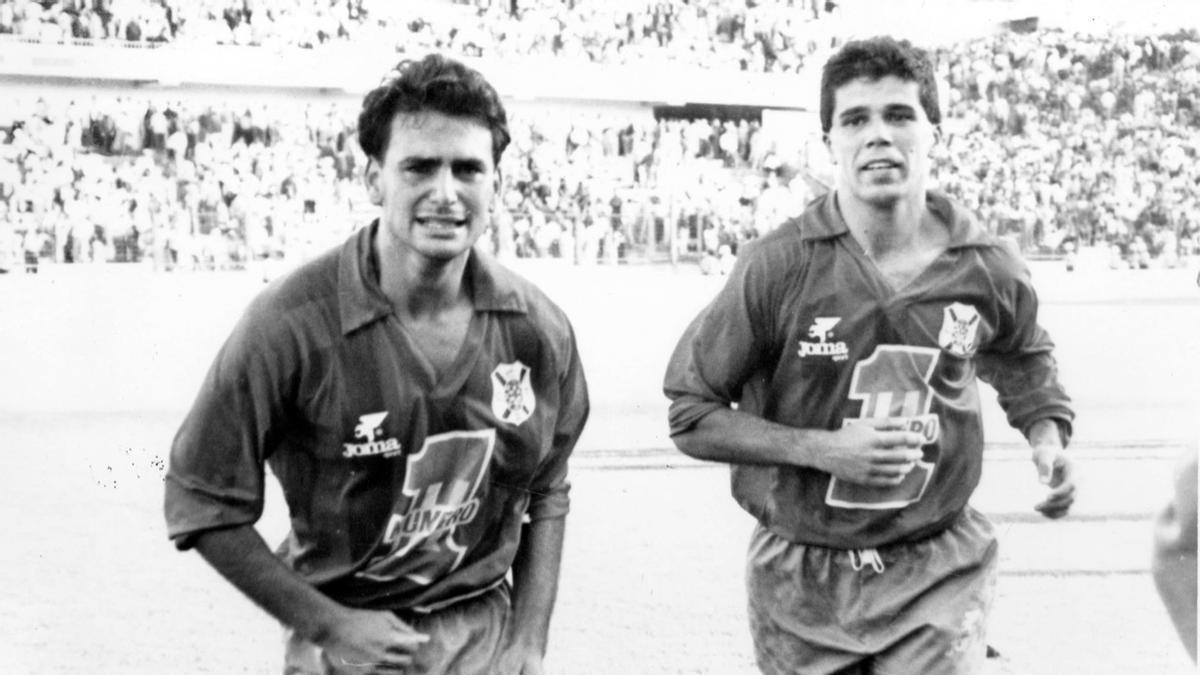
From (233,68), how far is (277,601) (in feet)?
6.43

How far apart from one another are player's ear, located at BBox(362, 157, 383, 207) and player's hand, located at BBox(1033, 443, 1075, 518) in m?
1.32

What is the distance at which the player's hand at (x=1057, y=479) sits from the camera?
251 centimetres

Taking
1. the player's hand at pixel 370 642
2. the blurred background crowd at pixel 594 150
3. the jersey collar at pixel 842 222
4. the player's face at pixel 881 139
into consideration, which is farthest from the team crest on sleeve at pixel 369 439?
the blurred background crowd at pixel 594 150

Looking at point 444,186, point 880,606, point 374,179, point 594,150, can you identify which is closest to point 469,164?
point 444,186

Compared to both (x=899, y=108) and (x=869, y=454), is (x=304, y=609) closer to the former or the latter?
(x=869, y=454)

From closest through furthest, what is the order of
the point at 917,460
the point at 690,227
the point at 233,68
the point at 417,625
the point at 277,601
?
1. the point at 277,601
2. the point at 417,625
3. the point at 917,460
4. the point at 233,68
5. the point at 690,227

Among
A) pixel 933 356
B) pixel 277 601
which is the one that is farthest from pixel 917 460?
pixel 277 601

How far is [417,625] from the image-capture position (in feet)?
7.27

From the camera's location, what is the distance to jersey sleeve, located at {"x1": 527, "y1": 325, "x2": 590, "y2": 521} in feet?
7.48

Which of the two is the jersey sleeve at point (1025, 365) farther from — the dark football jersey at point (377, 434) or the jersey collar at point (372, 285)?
the jersey collar at point (372, 285)

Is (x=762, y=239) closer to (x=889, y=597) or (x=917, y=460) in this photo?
(x=917, y=460)

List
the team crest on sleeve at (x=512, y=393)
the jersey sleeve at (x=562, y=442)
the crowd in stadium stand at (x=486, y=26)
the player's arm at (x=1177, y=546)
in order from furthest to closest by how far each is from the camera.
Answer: the crowd in stadium stand at (x=486, y=26), the jersey sleeve at (x=562, y=442), the team crest on sleeve at (x=512, y=393), the player's arm at (x=1177, y=546)

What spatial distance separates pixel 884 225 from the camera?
2553 mm

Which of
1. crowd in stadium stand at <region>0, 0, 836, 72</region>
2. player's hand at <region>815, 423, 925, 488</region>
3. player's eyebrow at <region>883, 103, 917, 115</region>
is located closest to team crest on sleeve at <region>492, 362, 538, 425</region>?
player's hand at <region>815, 423, 925, 488</region>
